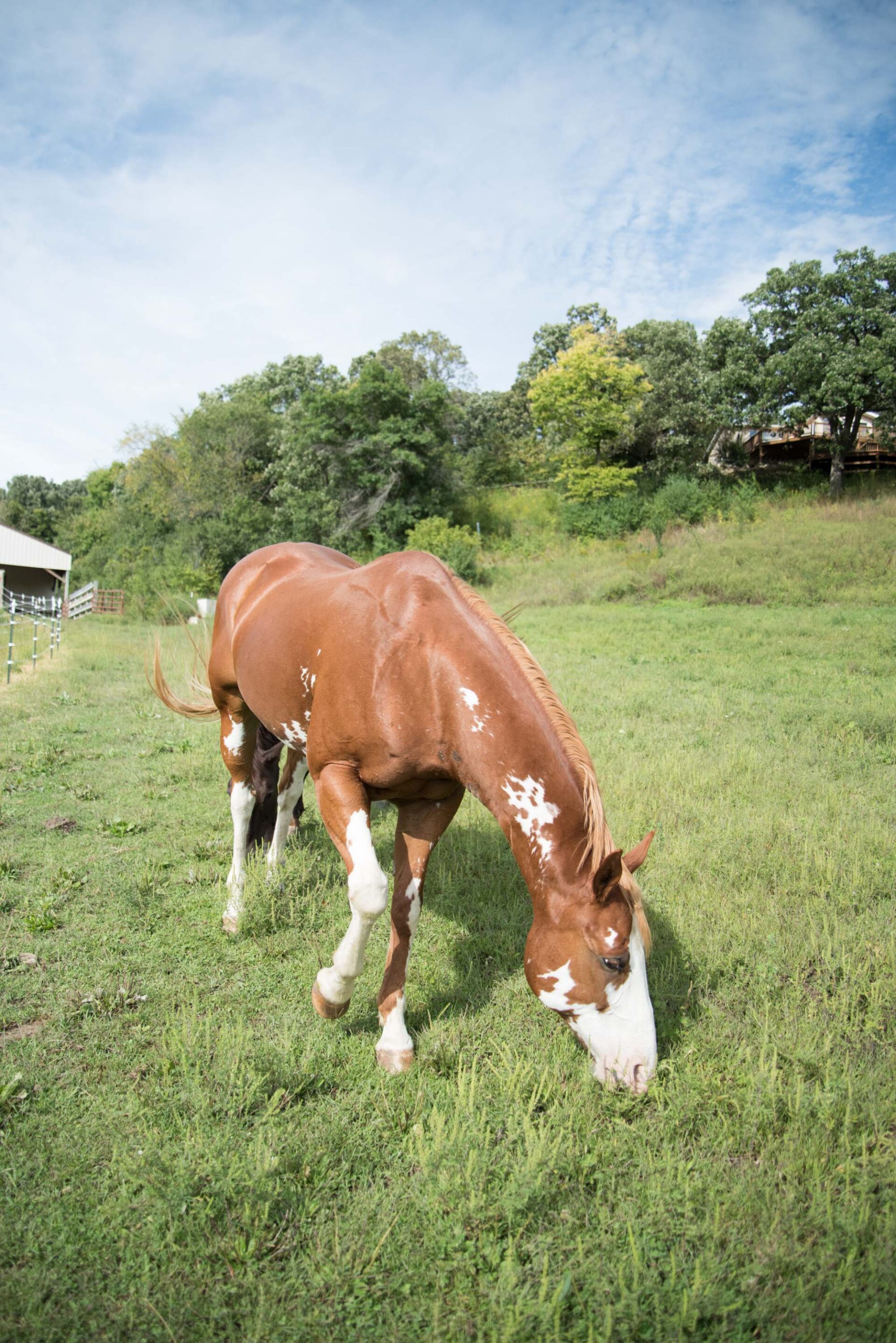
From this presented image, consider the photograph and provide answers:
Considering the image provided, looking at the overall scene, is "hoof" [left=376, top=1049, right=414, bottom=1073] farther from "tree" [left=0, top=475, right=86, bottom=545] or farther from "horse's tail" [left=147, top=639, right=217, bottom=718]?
"tree" [left=0, top=475, right=86, bottom=545]

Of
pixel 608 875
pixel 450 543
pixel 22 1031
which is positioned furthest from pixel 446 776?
pixel 450 543

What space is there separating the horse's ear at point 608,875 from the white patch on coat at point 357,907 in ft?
2.62

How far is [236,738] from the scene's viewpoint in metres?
4.66

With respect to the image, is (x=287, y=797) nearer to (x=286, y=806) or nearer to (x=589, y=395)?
(x=286, y=806)

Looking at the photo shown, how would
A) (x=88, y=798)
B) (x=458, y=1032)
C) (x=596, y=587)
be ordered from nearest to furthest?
Answer: (x=458, y=1032), (x=88, y=798), (x=596, y=587)

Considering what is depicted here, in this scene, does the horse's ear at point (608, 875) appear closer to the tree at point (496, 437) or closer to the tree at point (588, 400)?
the tree at point (588, 400)

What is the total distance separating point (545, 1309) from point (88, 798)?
5.42m

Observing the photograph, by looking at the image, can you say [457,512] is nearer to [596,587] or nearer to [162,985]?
[596,587]

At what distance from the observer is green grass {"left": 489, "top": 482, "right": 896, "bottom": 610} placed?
16844 millimetres

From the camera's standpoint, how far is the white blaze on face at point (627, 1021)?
8.19ft

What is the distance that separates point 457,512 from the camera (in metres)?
35.5

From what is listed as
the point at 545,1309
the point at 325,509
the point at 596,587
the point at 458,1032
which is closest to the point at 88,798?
the point at 458,1032

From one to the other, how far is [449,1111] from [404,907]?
76 centimetres

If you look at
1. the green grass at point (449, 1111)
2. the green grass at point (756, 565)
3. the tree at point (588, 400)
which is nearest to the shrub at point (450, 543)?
the green grass at point (756, 565)
